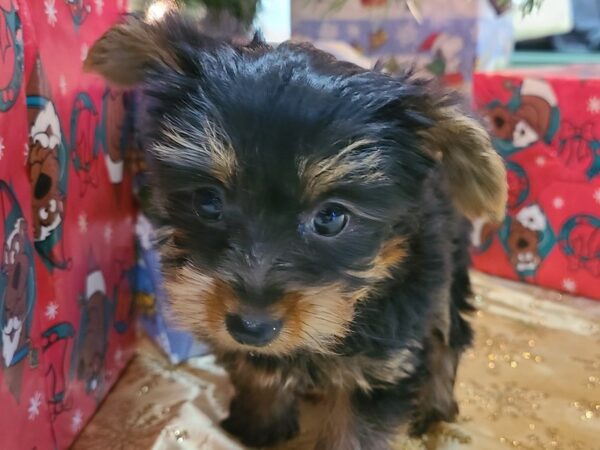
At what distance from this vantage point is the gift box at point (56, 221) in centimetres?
136

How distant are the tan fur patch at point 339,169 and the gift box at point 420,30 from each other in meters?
1.71

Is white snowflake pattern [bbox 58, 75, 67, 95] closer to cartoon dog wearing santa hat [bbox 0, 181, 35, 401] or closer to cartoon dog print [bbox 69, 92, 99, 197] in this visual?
cartoon dog print [bbox 69, 92, 99, 197]

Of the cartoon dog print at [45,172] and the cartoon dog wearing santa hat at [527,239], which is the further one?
the cartoon dog wearing santa hat at [527,239]

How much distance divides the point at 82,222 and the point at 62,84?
1.12 feet

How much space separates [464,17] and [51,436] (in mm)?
2245

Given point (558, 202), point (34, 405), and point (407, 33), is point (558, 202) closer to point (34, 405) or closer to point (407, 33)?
point (407, 33)

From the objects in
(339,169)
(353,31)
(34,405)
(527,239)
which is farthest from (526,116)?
(34,405)

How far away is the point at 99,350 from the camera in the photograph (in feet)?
6.25

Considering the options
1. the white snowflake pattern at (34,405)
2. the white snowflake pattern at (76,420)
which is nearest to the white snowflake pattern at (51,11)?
the white snowflake pattern at (34,405)

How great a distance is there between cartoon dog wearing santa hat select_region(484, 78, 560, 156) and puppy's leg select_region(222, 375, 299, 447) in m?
1.27

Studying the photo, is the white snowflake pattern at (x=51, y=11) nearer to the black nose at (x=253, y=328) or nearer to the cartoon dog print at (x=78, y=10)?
the cartoon dog print at (x=78, y=10)

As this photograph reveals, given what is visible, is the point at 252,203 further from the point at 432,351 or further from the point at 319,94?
the point at 432,351

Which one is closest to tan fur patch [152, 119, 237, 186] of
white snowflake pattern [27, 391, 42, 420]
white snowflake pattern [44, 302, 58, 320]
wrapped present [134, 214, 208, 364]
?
white snowflake pattern [44, 302, 58, 320]

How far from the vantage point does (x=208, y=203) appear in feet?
4.44
